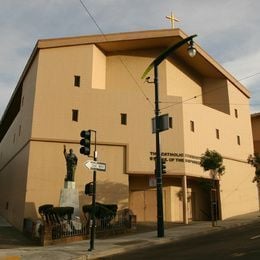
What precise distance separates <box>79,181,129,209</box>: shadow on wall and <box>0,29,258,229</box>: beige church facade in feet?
0.22

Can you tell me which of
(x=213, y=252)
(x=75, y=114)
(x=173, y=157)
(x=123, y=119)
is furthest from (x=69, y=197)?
(x=213, y=252)

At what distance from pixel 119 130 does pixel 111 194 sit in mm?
4472

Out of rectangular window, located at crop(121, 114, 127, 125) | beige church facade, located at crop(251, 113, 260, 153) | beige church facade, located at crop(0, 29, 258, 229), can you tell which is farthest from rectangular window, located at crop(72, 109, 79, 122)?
beige church facade, located at crop(251, 113, 260, 153)

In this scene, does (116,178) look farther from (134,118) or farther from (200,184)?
(200,184)

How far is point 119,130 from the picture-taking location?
27.9 meters

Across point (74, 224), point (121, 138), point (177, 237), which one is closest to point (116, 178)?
point (121, 138)

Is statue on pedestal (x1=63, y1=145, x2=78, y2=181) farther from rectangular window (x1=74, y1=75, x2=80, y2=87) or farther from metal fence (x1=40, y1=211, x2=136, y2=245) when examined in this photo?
rectangular window (x1=74, y1=75, x2=80, y2=87)

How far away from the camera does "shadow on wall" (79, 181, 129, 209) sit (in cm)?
2647

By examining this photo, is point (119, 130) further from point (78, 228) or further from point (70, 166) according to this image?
point (78, 228)

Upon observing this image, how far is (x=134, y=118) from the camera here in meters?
28.5

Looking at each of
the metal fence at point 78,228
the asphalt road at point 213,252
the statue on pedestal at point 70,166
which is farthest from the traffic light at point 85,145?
the statue on pedestal at point 70,166

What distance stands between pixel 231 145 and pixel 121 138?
1114 centimetres

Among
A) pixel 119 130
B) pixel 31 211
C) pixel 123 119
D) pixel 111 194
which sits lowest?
pixel 31 211

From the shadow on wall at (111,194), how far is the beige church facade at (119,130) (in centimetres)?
7
